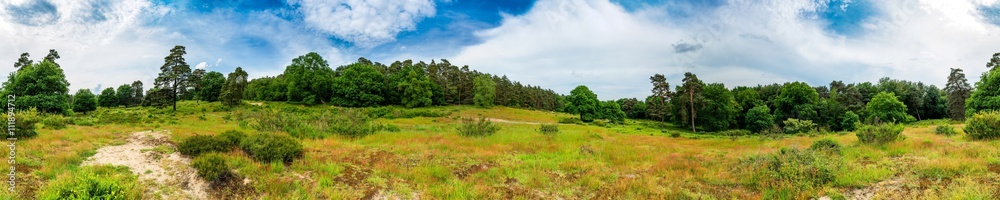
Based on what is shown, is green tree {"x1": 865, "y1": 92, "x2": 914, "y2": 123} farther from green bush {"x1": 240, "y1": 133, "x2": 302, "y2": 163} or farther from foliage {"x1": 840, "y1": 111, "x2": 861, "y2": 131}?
green bush {"x1": 240, "y1": 133, "x2": 302, "y2": 163}

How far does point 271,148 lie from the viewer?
45.9ft

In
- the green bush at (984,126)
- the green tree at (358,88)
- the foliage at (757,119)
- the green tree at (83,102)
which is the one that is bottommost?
the foliage at (757,119)

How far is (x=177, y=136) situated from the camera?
63.2 ft

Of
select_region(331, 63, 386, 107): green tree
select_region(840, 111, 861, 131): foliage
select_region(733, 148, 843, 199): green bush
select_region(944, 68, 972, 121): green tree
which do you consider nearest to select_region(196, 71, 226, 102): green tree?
select_region(331, 63, 386, 107): green tree

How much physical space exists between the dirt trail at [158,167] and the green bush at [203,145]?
28 cm

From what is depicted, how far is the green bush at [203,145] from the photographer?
46.7 ft

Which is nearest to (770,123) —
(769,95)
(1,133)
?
(769,95)

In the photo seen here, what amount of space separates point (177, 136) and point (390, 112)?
1705 inches

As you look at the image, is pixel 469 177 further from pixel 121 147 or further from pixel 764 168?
pixel 121 147

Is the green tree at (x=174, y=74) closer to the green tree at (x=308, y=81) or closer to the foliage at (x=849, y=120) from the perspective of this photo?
the green tree at (x=308, y=81)

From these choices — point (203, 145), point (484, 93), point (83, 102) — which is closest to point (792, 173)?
point (203, 145)

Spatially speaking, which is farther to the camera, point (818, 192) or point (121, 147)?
point (121, 147)

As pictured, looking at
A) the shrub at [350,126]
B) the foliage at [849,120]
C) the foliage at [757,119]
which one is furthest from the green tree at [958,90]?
the shrub at [350,126]

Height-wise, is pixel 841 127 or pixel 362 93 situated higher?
pixel 362 93
